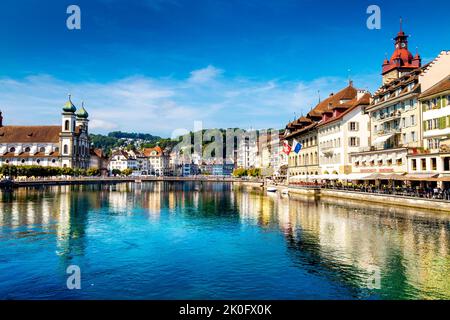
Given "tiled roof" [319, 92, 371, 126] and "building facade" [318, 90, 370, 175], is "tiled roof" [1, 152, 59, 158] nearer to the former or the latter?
"building facade" [318, 90, 370, 175]

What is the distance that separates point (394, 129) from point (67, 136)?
152372mm

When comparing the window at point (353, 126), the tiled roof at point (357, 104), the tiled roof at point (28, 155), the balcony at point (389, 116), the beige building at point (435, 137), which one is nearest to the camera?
the beige building at point (435, 137)

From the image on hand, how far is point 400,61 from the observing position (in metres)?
86.7

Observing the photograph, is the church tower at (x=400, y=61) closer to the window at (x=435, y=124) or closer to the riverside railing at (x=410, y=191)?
the riverside railing at (x=410, y=191)

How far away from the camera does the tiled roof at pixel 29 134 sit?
18200 cm

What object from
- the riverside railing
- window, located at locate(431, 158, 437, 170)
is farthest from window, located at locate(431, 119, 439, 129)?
the riverside railing

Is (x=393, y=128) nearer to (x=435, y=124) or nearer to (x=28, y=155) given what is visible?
(x=435, y=124)

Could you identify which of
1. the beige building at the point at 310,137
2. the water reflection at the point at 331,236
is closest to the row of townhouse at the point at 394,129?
the beige building at the point at 310,137

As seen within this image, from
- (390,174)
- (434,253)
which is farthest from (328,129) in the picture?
(434,253)

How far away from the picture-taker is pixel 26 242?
1242 inches

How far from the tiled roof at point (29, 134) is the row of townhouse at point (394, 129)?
13313cm
